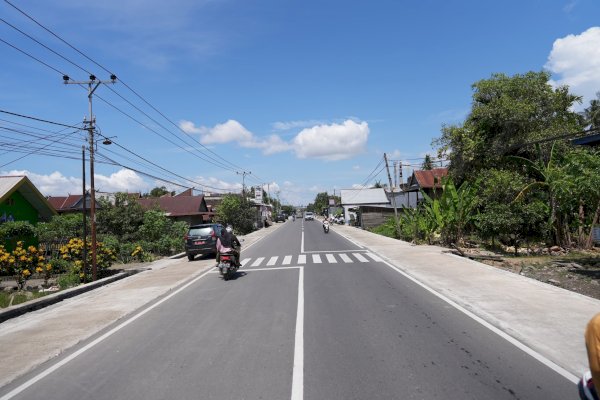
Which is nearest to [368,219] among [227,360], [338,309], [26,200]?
[26,200]

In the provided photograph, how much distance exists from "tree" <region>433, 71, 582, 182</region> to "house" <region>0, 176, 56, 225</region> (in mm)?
25846

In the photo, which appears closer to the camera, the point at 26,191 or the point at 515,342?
the point at 515,342

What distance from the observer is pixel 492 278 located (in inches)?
496

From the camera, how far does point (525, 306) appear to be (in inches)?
351

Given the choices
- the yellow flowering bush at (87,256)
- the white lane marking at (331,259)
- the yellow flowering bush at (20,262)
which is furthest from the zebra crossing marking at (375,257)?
the yellow flowering bush at (20,262)

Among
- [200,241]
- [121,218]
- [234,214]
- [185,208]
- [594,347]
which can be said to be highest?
[185,208]

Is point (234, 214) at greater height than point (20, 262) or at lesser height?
greater

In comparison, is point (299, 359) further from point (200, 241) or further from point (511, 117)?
point (511, 117)

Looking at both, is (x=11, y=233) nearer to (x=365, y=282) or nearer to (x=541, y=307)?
(x=365, y=282)

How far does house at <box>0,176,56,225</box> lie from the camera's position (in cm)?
2355

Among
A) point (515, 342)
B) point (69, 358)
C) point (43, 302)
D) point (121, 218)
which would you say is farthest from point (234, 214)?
point (515, 342)

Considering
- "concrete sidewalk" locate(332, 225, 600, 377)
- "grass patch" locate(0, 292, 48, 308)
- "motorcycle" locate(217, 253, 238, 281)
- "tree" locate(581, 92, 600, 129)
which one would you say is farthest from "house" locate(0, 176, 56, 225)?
"tree" locate(581, 92, 600, 129)

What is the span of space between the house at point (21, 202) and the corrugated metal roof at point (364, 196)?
213 ft

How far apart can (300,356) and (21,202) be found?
1006 inches
